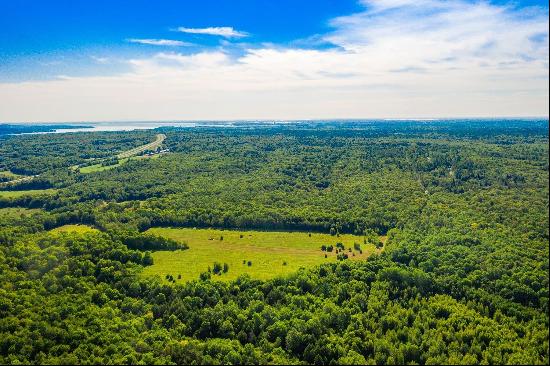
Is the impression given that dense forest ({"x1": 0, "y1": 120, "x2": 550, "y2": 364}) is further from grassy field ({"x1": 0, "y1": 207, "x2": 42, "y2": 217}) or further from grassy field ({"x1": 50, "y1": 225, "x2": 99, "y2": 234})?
grassy field ({"x1": 0, "y1": 207, "x2": 42, "y2": 217})

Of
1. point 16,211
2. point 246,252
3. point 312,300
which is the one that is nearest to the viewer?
point 312,300

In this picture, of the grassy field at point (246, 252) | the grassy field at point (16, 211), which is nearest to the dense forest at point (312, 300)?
the grassy field at point (246, 252)

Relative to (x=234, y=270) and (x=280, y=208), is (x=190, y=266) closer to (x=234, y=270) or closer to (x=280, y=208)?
(x=234, y=270)

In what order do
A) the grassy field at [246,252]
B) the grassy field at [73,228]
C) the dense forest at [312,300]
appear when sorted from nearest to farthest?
the dense forest at [312,300] < the grassy field at [246,252] < the grassy field at [73,228]

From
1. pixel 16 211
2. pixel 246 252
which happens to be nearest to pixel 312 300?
pixel 246 252

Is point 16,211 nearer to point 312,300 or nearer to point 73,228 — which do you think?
point 73,228

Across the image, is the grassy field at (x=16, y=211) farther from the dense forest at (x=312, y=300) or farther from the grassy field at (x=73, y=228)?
the grassy field at (x=73, y=228)

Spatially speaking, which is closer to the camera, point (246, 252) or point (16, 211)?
point (246, 252)

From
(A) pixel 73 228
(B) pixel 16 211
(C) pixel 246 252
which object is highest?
(B) pixel 16 211
